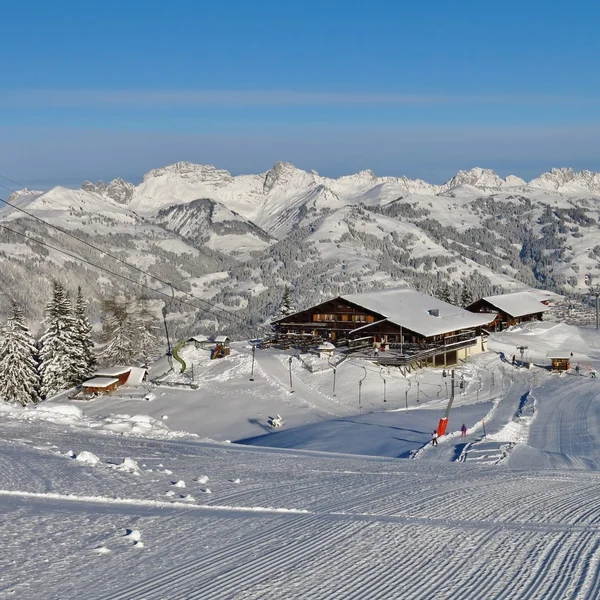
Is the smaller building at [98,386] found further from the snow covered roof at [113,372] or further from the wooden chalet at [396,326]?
the wooden chalet at [396,326]

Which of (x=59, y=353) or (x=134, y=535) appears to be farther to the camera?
(x=59, y=353)

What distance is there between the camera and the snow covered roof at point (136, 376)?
48.1 m

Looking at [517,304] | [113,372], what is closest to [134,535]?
Result: [113,372]

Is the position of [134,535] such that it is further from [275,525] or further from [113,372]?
[113,372]

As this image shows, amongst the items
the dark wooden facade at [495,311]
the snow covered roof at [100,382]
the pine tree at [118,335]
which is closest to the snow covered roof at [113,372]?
the snow covered roof at [100,382]

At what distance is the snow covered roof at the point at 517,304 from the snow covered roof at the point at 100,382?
5110cm

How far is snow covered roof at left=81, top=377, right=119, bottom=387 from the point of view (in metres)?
45.3

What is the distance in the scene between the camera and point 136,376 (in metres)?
48.7

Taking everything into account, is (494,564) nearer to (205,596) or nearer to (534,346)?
(205,596)

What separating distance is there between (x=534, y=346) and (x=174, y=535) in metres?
62.4

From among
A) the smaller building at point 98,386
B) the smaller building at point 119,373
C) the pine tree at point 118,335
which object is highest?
the pine tree at point 118,335

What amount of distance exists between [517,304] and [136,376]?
179 ft

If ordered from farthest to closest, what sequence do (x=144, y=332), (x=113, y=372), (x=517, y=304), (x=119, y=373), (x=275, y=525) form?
(x=517, y=304) < (x=144, y=332) < (x=113, y=372) < (x=119, y=373) < (x=275, y=525)

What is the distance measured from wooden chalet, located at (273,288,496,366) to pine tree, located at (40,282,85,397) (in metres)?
18.8
